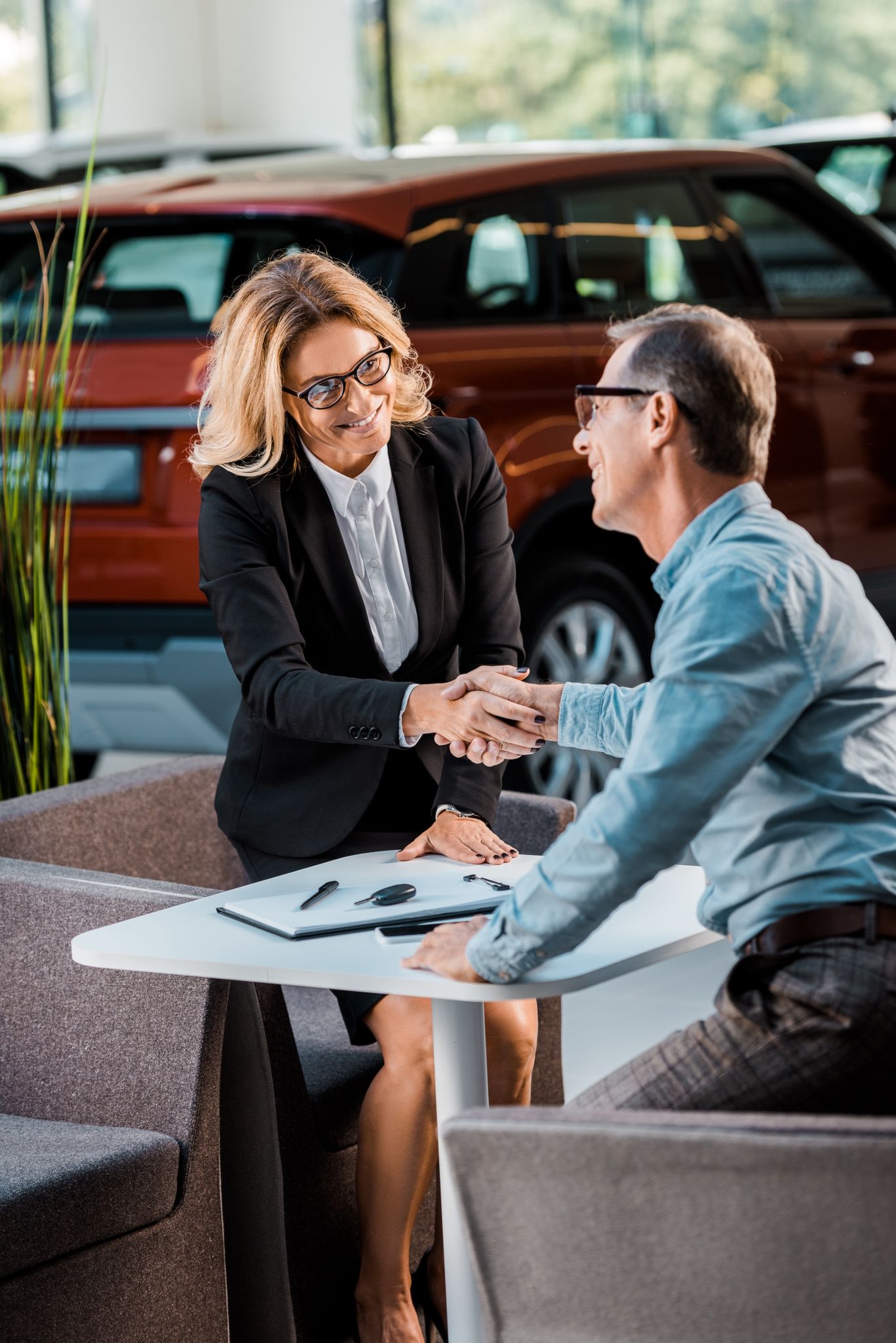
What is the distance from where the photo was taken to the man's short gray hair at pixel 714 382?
5.67 ft

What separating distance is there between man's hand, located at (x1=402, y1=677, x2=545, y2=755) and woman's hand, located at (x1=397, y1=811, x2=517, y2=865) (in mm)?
105

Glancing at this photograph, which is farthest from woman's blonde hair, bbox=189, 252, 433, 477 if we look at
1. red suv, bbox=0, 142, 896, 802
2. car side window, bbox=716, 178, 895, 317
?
car side window, bbox=716, 178, 895, 317

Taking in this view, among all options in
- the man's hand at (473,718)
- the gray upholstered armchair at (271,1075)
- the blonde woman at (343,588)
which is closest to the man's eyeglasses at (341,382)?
the blonde woman at (343,588)

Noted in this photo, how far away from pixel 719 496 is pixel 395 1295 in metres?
1.04

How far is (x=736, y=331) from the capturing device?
5.79ft

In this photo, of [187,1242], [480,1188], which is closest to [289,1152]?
[187,1242]

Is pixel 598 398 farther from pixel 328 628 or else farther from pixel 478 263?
pixel 478 263

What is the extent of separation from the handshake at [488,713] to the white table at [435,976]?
0.26m

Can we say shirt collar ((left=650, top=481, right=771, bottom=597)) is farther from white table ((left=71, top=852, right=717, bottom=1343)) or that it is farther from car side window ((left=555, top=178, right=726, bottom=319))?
car side window ((left=555, top=178, right=726, bottom=319))

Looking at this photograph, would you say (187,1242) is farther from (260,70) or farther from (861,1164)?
(260,70)

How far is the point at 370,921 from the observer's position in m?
1.88

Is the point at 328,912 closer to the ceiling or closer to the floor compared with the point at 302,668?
closer to the floor

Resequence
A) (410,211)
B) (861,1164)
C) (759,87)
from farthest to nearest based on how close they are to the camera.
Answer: (759,87)
(410,211)
(861,1164)

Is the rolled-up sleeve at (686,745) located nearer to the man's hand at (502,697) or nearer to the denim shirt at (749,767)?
the denim shirt at (749,767)
